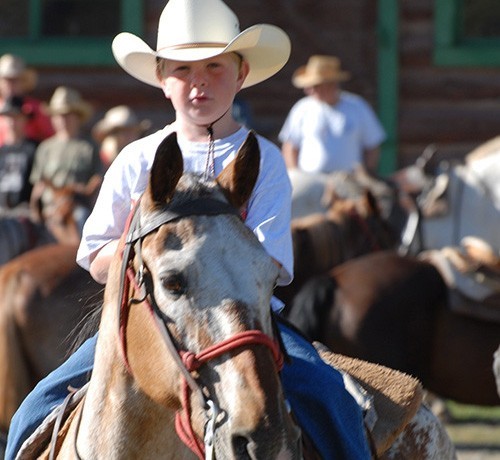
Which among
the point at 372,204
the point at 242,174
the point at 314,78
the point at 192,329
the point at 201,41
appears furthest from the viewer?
the point at 314,78

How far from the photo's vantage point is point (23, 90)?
1238 centimetres

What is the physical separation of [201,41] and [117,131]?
8.15 metres

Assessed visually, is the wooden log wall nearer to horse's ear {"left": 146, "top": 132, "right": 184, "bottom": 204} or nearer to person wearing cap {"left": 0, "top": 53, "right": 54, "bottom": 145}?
person wearing cap {"left": 0, "top": 53, "right": 54, "bottom": 145}

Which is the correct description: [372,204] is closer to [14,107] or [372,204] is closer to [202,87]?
[14,107]

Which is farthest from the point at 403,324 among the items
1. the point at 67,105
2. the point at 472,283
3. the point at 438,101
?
the point at 438,101

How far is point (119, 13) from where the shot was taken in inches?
530

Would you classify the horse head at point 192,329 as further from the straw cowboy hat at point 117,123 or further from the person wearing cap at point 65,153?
the straw cowboy hat at point 117,123

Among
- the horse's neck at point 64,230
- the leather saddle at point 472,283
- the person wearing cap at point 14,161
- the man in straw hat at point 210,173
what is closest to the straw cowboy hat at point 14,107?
the person wearing cap at point 14,161

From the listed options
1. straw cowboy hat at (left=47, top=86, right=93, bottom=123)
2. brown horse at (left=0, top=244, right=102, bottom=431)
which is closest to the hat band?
brown horse at (left=0, top=244, right=102, bottom=431)

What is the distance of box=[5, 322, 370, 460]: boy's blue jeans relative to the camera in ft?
13.4

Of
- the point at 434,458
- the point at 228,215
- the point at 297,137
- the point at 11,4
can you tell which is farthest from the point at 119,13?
the point at 228,215

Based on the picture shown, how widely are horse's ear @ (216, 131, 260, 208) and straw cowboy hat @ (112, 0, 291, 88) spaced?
0.51m

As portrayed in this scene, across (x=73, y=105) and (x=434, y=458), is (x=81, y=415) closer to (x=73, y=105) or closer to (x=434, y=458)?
(x=434, y=458)

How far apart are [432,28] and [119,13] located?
302 cm
